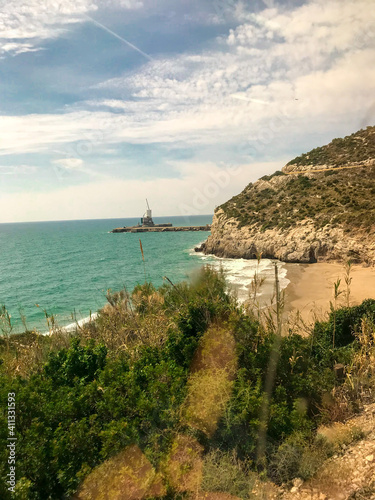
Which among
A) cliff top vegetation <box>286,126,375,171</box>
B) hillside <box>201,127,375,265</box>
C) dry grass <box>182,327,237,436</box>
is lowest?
dry grass <box>182,327,237,436</box>

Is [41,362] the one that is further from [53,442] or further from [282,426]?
[282,426]

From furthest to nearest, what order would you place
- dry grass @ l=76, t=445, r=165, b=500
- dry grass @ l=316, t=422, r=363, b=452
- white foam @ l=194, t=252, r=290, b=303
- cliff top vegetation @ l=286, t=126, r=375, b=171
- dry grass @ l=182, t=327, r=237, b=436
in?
cliff top vegetation @ l=286, t=126, r=375, b=171
white foam @ l=194, t=252, r=290, b=303
dry grass @ l=316, t=422, r=363, b=452
dry grass @ l=182, t=327, r=237, b=436
dry grass @ l=76, t=445, r=165, b=500

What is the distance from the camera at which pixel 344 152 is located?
50.7 metres

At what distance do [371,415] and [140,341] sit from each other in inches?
163

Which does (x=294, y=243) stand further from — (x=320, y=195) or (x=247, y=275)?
(x=320, y=195)

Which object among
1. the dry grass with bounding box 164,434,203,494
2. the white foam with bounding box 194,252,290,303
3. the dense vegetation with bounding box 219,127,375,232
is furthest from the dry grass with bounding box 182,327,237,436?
the dense vegetation with bounding box 219,127,375,232

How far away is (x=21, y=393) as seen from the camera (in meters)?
3.74

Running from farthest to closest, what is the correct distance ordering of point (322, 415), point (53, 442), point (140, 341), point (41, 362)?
point (140, 341)
point (41, 362)
point (322, 415)
point (53, 442)

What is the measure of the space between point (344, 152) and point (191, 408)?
185 feet

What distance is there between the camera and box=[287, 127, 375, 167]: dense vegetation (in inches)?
1852

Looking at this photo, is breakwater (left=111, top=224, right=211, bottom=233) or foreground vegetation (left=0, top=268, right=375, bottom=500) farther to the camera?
breakwater (left=111, top=224, right=211, bottom=233)

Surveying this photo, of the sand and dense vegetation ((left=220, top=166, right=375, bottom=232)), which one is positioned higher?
dense vegetation ((left=220, top=166, right=375, bottom=232))

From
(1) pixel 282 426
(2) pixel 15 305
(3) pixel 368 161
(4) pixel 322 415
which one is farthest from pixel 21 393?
(3) pixel 368 161

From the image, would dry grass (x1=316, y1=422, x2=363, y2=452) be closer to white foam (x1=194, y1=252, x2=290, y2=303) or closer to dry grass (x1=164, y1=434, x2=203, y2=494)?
dry grass (x1=164, y1=434, x2=203, y2=494)
